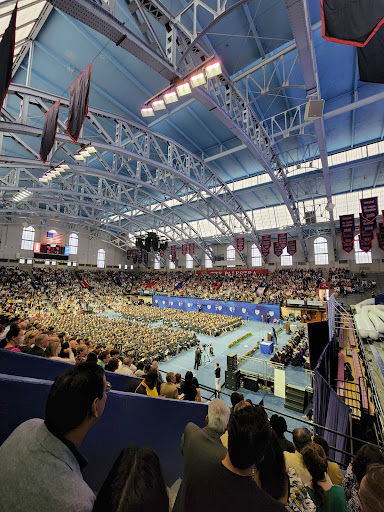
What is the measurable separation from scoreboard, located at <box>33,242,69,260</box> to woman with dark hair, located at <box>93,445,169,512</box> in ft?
144

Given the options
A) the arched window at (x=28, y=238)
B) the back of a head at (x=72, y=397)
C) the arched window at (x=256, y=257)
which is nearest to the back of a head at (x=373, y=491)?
the back of a head at (x=72, y=397)

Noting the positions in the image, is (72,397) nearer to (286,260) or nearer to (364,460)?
(364,460)

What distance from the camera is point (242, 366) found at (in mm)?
13172

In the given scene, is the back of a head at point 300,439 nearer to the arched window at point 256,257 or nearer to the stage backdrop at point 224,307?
the stage backdrop at point 224,307

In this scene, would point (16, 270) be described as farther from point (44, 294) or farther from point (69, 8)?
point (69, 8)

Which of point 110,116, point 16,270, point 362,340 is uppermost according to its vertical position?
point 110,116

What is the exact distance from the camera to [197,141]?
55.2 feet

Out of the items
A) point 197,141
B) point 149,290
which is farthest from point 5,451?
point 149,290

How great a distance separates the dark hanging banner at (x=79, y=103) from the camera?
7.29m

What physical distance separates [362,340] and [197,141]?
15543 millimetres

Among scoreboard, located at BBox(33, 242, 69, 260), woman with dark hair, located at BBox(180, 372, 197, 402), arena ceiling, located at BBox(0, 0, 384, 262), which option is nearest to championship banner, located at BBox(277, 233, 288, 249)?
arena ceiling, located at BBox(0, 0, 384, 262)

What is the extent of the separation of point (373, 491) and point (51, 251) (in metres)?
44.7

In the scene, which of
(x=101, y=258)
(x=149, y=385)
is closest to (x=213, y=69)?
(x=149, y=385)

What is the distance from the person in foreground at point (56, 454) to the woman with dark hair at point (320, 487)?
223 centimetres
